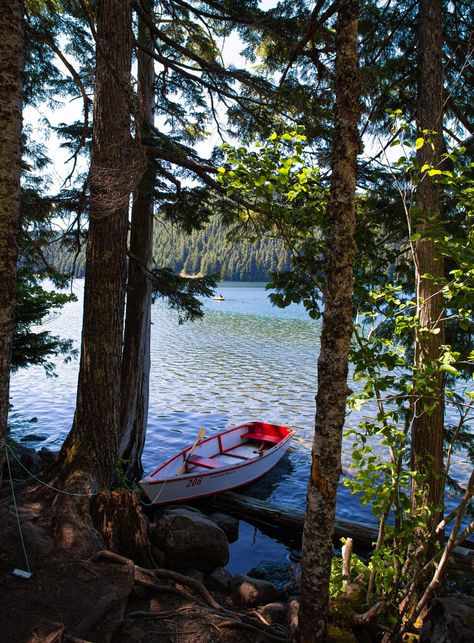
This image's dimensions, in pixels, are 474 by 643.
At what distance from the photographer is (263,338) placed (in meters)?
34.0

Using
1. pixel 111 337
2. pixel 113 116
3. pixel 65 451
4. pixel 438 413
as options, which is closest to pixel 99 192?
pixel 113 116

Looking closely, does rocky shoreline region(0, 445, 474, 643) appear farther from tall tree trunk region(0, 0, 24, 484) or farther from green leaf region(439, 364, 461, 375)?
green leaf region(439, 364, 461, 375)

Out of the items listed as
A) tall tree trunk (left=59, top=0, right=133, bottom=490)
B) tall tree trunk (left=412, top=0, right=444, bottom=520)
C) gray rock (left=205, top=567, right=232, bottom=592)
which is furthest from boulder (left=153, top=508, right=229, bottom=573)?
tall tree trunk (left=412, top=0, right=444, bottom=520)

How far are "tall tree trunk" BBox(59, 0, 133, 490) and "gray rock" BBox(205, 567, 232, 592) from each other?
2.04 m

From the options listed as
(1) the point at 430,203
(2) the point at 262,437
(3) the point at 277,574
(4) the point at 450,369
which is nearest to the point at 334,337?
(4) the point at 450,369

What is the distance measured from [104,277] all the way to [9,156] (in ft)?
7.93

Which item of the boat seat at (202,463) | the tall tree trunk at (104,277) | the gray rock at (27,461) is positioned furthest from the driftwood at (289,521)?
the tall tree trunk at (104,277)

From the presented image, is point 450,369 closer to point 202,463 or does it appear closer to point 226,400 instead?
point 202,463

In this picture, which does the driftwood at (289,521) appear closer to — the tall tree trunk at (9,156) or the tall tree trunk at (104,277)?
the tall tree trunk at (104,277)

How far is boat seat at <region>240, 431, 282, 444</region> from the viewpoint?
12.8 m

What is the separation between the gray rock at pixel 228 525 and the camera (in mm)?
8906

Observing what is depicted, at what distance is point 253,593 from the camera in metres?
6.09

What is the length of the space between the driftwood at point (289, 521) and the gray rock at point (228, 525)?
1.48 feet

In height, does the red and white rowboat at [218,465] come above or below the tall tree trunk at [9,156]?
below
